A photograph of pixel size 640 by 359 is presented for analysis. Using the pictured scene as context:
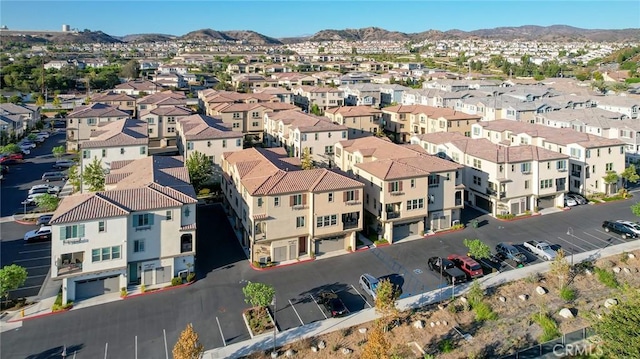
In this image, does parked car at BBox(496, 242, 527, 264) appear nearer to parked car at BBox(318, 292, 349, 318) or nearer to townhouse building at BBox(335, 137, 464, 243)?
townhouse building at BBox(335, 137, 464, 243)

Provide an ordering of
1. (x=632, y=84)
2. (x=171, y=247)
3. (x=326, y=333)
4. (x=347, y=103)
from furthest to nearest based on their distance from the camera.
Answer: (x=632, y=84)
(x=347, y=103)
(x=171, y=247)
(x=326, y=333)

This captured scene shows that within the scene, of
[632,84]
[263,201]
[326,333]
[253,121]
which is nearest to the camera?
[326,333]

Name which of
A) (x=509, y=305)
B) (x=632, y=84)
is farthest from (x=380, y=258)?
(x=632, y=84)

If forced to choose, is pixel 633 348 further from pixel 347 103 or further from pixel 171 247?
pixel 347 103

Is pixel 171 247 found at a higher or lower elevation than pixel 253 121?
lower

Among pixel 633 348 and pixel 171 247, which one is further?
pixel 171 247

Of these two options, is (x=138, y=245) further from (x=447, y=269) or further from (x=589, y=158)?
(x=589, y=158)
